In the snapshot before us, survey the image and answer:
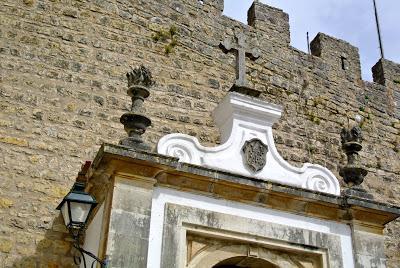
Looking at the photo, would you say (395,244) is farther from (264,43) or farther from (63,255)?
(63,255)

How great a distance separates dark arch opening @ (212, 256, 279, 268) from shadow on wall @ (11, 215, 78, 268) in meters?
1.81

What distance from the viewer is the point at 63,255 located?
6863mm

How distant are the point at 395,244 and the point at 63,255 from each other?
204 inches

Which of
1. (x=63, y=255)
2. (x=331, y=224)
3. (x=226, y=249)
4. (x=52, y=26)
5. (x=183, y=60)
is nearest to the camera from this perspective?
(x=226, y=249)

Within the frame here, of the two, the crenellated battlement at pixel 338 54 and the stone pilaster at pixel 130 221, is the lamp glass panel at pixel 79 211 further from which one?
the crenellated battlement at pixel 338 54

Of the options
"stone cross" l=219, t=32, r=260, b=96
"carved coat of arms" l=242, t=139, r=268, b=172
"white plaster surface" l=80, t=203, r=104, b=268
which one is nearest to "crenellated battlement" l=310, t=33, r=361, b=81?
"stone cross" l=219, t=32, r=260, b=96

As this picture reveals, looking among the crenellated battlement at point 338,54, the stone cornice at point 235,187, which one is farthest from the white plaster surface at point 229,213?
the crenellated battlement at point 338,54

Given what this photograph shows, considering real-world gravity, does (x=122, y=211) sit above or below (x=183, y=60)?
below

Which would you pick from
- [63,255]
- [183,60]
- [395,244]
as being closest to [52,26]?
[183,60]

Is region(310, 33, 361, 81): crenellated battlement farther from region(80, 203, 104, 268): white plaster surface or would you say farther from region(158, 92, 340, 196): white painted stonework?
region(80, 203, 104, 268): white plaster surface

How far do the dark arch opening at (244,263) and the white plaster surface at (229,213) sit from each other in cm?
39

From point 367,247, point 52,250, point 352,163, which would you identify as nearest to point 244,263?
point 367,247

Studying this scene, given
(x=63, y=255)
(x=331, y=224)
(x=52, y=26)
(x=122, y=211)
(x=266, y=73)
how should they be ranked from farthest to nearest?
(x=266, y=73)
(x=52, y=26)
(x=63, y=255)
(x=331, y=224)
(x=122, y=211)

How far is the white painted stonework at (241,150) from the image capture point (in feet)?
19.7
